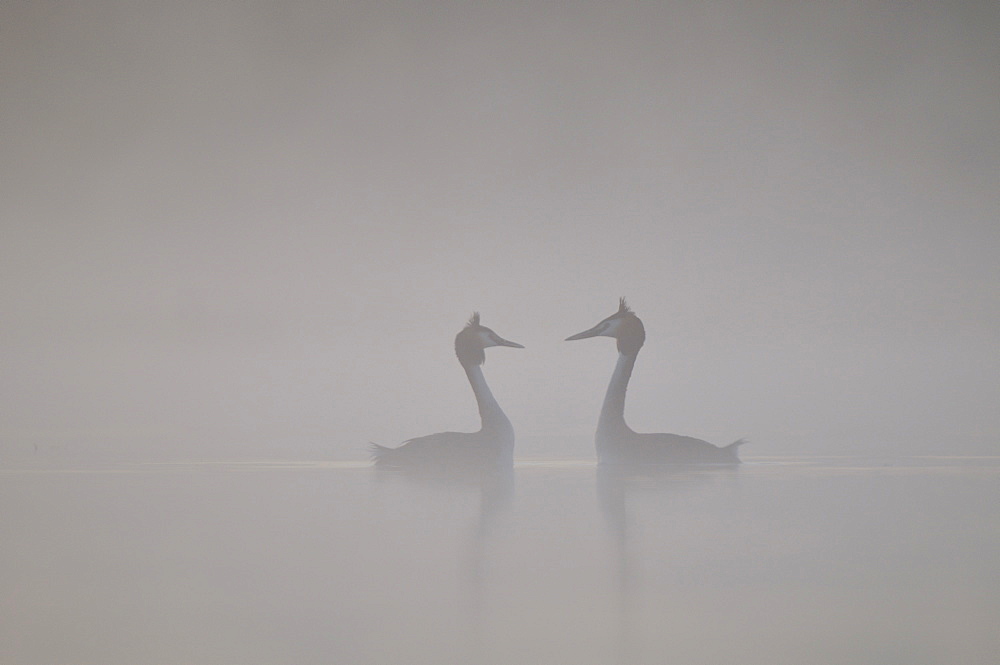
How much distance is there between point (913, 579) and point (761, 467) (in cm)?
236

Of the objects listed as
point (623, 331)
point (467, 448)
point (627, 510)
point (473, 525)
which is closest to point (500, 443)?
point (467, 448)

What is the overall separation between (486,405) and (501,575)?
7.15 feet

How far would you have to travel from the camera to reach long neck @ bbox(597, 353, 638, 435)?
437 centimetres

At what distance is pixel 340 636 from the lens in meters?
1.81

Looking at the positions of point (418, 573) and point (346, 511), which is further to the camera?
point (346, 511)

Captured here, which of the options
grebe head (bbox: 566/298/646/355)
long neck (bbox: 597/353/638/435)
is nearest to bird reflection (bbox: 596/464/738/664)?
long neck (bbox: 597/353/638/435)

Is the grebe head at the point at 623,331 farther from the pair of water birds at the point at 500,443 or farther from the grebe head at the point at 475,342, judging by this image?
the grebe head at the point at 475,342

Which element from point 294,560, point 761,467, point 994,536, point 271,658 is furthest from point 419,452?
point 271,658

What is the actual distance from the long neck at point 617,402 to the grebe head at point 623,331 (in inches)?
1.6

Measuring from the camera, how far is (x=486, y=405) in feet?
14.4

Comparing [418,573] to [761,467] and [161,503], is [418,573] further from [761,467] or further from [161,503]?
[761,467]

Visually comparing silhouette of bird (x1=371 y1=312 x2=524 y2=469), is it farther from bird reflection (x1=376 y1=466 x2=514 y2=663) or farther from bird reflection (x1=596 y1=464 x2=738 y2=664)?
bird reflection (x1=596 y1=464 x2=738 y2=664)

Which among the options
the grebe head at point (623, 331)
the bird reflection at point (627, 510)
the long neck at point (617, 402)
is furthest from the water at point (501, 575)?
the grebe head at point (623, 331)

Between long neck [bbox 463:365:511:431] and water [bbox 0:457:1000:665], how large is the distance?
1.98 feet
